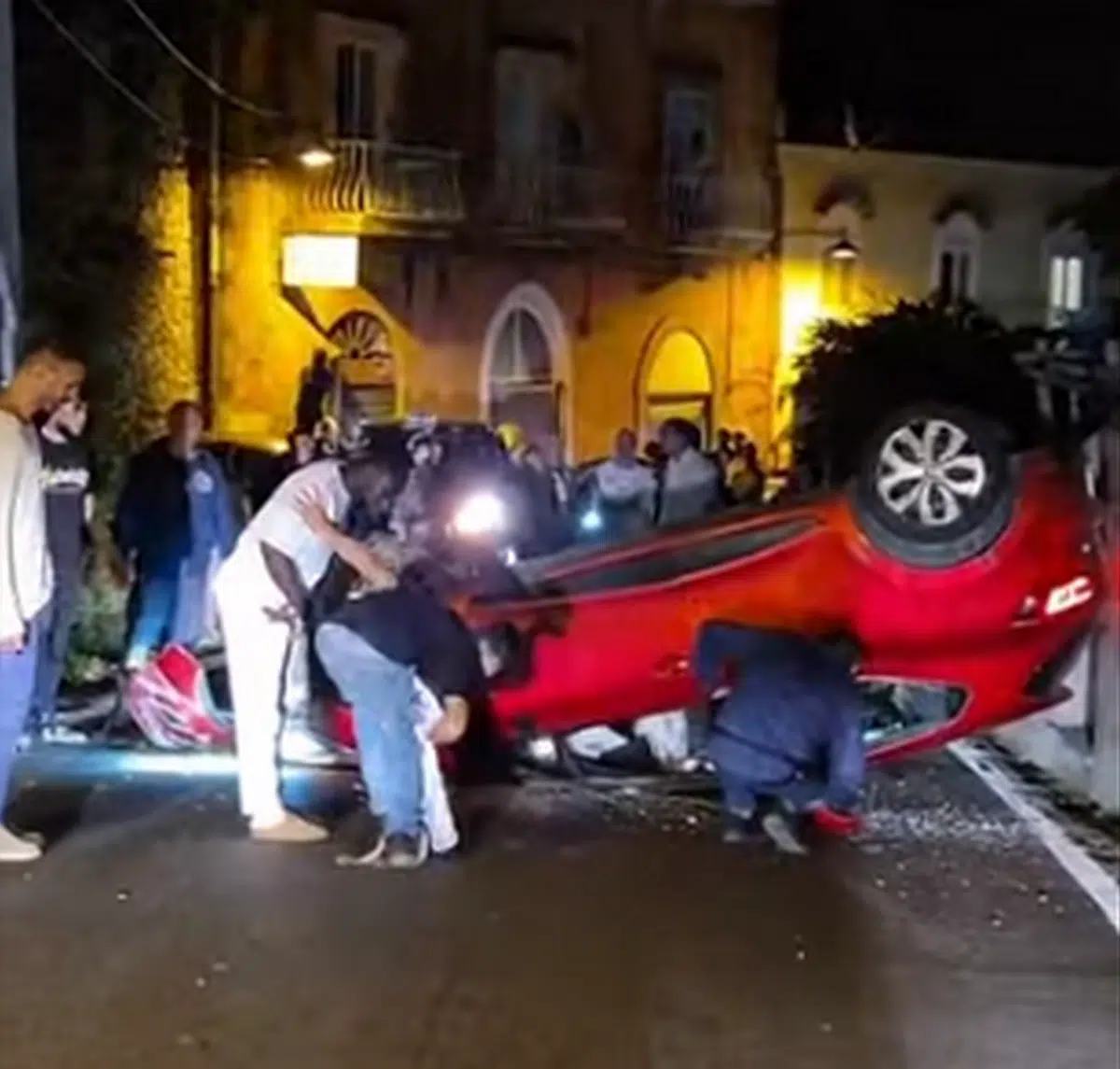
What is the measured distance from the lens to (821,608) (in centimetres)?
1152

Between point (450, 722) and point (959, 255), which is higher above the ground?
point (959, 255)

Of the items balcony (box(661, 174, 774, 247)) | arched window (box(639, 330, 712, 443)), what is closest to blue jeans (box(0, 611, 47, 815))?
arched window (box(639, 330, 712, 443))

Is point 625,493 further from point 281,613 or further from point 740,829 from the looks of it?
point 281,613

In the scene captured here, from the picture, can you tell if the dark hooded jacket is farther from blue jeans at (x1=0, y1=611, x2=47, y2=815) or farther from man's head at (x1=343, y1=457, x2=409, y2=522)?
blue jeans at (x1=0, y1=611, x2=47, y2=815)

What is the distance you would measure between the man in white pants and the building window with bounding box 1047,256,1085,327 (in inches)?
1222

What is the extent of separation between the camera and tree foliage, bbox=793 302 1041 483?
84.5 ft

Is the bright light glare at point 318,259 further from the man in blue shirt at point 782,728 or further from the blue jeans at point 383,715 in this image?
the blue jeans at point 383,715

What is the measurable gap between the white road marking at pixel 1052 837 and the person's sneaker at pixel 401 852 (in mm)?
2379

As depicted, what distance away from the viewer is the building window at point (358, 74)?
90.3 ft

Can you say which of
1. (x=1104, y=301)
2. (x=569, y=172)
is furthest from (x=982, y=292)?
(x=569, y=172)

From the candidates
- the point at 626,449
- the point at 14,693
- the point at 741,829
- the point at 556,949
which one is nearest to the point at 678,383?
the point at 626,449

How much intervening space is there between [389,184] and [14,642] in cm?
1860

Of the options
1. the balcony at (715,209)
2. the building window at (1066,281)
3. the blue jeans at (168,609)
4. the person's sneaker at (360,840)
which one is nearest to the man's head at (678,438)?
the blue jeans at (168,609)

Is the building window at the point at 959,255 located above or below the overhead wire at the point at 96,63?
below
